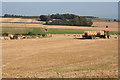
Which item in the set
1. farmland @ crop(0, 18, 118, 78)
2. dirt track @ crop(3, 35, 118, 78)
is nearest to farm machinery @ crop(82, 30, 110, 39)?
farmland @ crop(0, 18, 118, 78)

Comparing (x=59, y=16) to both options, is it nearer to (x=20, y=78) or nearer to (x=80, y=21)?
(x=80, y=21)

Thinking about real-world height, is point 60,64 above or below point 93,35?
below

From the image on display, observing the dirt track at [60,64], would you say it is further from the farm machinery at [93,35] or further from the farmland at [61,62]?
the farm machinery at [93,35]

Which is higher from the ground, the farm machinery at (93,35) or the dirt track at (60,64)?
the farm machinery at (93,35)

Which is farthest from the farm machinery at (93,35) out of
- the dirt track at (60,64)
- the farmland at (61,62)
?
the dirt track at (60,64)

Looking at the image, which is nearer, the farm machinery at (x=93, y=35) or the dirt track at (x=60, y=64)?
the dirt track at (x=60, y=64)

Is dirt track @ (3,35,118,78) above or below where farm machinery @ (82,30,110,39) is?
below

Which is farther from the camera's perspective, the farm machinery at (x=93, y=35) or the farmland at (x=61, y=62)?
the farm machinery at (x=93, y=35)

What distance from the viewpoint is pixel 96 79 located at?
32.8ft

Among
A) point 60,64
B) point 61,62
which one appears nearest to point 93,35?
point 61,62

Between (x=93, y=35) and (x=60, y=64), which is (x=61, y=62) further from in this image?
(x=93, y=35)

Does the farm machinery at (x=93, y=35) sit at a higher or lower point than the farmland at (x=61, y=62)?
higher

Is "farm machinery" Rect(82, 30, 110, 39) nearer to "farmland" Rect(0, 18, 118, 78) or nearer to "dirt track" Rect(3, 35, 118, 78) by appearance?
"farmland" Rect(0, 18, 118, 78)

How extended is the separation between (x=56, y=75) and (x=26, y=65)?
14.8 feet
